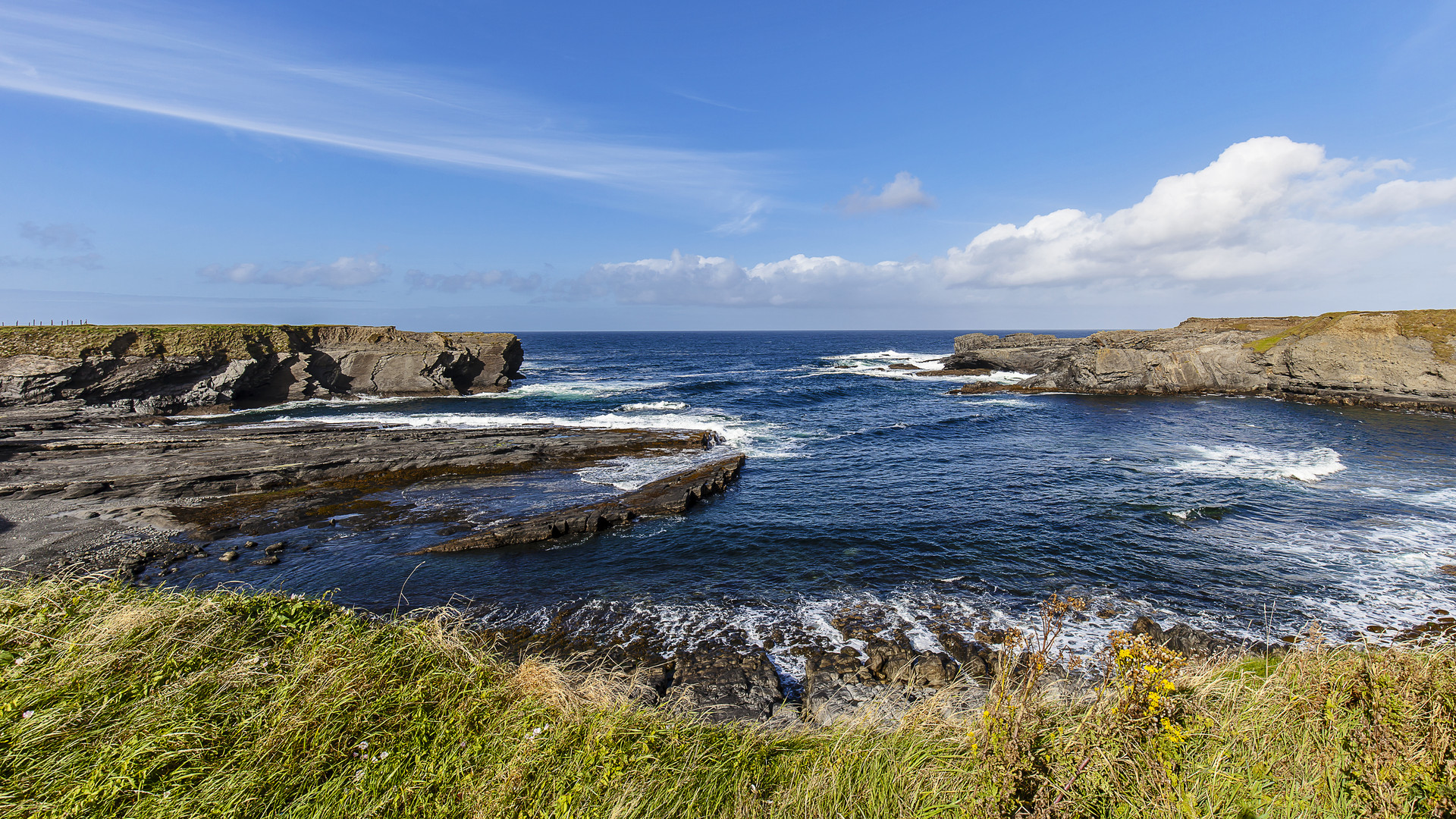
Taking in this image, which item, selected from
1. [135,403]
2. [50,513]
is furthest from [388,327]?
[50,513]

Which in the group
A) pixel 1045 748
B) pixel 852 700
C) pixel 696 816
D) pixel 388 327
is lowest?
pixel 852 700

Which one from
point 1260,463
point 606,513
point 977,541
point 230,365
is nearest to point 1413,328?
point 1260,463

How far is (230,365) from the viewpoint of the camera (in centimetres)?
4647

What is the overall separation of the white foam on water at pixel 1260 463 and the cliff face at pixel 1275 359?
22845mm

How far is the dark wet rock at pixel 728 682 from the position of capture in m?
10.7

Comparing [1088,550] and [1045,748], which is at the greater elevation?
[1045,748]

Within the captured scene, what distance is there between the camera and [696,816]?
17.3ft

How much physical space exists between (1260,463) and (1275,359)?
109ft

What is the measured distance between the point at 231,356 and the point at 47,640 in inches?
2129

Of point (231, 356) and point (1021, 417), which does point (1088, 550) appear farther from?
point (231, 356)

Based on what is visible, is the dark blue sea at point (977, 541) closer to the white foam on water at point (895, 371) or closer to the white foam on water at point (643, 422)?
the white foam on water at point (643, 422)

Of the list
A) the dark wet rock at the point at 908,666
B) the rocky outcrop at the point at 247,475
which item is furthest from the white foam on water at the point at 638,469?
the dark wet rock at the point at 908,666

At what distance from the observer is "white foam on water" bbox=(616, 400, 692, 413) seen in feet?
155

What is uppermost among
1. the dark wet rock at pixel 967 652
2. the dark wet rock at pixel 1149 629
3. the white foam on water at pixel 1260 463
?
the white foam on water at pixel 1260 463
